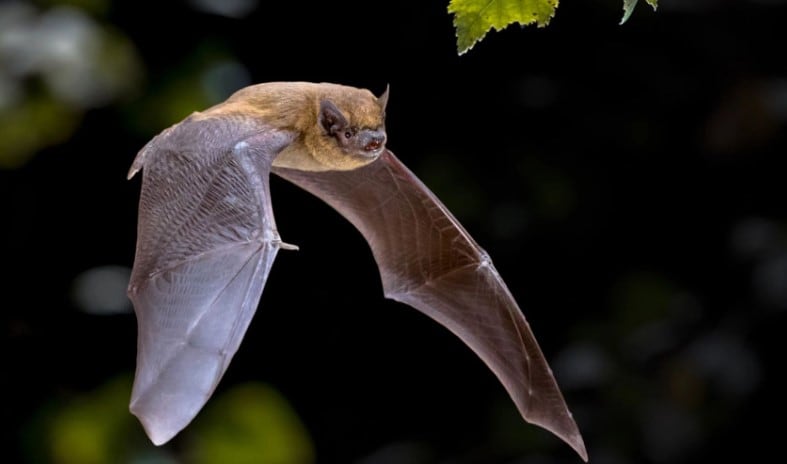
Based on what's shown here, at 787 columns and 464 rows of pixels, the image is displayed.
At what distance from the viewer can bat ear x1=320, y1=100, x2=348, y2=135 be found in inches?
41.3

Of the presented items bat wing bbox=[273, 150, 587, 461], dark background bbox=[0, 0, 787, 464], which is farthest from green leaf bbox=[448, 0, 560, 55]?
dark background bbox=[0, 0, 787, 464]

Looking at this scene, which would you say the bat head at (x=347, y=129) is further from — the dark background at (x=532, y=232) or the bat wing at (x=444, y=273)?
the dark background at (x=532, y=232)

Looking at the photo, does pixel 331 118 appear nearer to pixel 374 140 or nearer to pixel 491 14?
pixel 374 140

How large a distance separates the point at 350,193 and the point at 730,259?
2.35 metres

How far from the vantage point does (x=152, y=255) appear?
3.62 ft

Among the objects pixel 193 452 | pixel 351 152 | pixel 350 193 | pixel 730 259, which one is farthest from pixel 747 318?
pixel 351 152

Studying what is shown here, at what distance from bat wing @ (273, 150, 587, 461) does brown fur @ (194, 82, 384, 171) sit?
0.51ft

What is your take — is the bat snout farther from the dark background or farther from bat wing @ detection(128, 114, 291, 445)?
the dark background

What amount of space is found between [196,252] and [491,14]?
1.01 ft

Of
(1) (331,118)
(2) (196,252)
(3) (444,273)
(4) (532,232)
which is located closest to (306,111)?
(1) (331,118)

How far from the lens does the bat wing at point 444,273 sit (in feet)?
4.27

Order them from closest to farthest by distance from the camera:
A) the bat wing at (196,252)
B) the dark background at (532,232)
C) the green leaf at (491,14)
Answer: the bat wing at (196,252), the green leaf at (491,14), the dark background at (532,232)

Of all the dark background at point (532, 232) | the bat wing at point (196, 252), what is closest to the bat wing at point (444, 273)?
the bat wing at point (196, 252)

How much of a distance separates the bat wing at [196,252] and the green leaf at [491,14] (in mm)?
158
